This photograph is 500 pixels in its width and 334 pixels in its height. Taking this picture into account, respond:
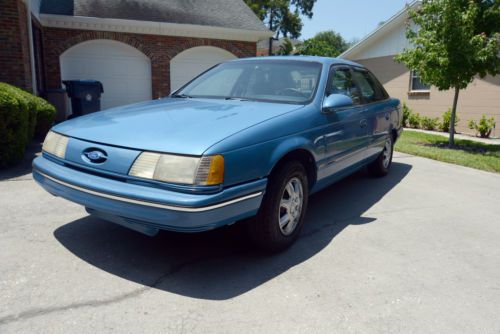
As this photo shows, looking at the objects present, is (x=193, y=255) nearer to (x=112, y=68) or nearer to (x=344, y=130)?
(x=344, y=130)

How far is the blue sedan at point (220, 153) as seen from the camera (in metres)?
2.66

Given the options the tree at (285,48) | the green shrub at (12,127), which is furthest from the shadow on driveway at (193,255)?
the tree at (285,48)

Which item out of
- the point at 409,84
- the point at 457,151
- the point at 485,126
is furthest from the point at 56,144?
the point at 409,84

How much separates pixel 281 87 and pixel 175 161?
1808mm

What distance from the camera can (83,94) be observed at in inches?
446

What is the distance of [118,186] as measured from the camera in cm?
277

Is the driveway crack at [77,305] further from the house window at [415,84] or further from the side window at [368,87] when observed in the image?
the house window at [415,84]

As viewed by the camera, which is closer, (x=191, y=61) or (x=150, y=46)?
(x=150, y=46)

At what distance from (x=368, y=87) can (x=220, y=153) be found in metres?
3.34

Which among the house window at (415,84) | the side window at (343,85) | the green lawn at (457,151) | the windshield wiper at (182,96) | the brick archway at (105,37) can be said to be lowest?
the green lawn at (457,151)

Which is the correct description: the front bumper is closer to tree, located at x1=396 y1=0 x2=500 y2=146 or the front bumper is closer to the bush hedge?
the bush hedge

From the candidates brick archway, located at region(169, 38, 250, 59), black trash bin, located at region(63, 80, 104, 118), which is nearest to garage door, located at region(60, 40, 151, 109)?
brick archway, located at region(169, 38, 250, 59)

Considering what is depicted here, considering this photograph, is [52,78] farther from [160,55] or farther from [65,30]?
[160,55]

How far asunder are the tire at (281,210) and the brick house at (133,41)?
932 cm
